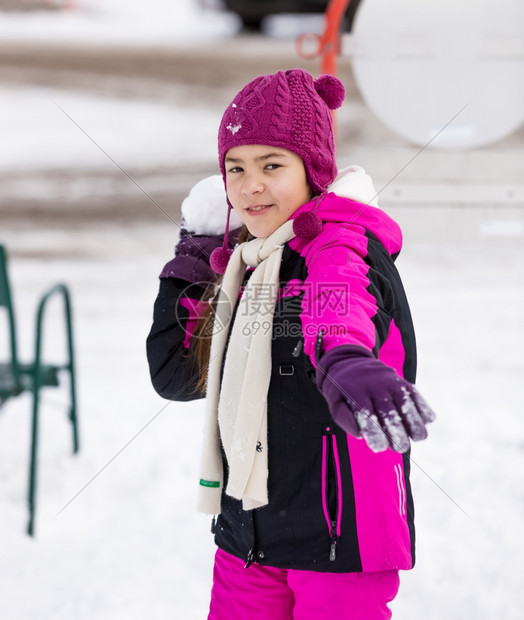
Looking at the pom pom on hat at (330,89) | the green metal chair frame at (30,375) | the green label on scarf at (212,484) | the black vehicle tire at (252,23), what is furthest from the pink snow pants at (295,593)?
the black vehicle tire at (252,23)

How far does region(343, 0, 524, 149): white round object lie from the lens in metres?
3.66

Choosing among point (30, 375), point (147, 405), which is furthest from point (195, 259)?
point (147, 405)

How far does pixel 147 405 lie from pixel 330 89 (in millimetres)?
2367

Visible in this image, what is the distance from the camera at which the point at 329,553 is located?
116cm

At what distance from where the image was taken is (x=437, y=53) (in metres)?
3.71

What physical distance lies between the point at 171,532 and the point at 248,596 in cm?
124

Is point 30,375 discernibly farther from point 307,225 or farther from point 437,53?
point 437,53

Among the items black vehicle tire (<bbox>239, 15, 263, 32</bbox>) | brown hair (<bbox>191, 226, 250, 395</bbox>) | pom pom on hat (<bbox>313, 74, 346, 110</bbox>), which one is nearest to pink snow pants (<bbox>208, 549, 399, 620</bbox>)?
brown hair (<bbox>191, 226, 250, 395</bbox>)

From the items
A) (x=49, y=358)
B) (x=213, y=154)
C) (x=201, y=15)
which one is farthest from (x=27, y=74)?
(x=49, y=358)

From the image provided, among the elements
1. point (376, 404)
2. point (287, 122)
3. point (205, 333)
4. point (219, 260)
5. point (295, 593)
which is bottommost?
point (295, 593)

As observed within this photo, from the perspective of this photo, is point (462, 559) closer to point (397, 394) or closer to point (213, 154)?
point (397, 394)

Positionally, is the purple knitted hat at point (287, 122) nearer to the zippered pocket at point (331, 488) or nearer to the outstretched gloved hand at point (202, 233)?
the outstretched gloved hand at point (202, 233)

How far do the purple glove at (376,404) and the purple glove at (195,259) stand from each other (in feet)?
1.74

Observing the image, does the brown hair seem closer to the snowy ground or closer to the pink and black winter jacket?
the pink and black winter jacket
